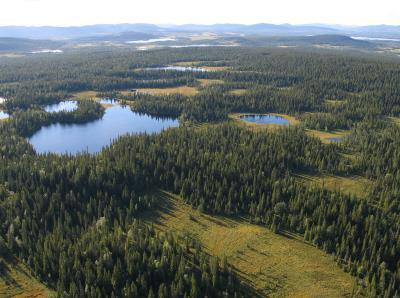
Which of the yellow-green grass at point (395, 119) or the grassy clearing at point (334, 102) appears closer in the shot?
the yellow-green grass at point (395, 119)

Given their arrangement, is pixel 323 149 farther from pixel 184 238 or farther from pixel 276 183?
pixel 184 238

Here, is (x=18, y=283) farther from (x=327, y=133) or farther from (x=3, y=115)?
(x=3, y=115)

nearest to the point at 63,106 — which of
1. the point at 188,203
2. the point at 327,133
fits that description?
the point at 327,133

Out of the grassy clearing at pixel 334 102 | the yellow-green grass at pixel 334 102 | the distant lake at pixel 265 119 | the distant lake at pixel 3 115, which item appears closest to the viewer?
the distant lake at pixel 265 119

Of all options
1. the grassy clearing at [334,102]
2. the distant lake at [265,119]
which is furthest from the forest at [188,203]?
the grassy clearing at [334,102]

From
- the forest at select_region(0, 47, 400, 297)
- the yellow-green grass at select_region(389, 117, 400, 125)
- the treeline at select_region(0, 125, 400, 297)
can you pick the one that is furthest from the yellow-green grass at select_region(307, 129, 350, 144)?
the yellow-green grass at select_region(389, 117, 400, 125)

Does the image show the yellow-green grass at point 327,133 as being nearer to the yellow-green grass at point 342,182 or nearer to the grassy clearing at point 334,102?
the yellow-green grass at point 342,182
